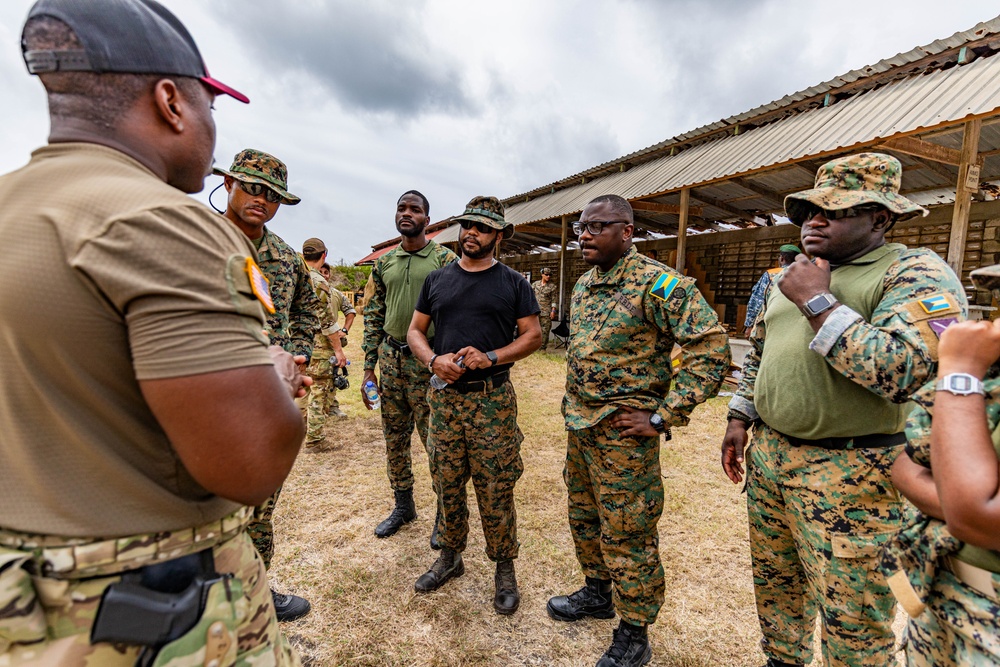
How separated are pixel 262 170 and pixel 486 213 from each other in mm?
1331

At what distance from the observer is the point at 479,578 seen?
2953mm

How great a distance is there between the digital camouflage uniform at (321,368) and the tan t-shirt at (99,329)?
4288 millimetres

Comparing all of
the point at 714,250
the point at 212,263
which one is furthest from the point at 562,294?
the point at 212,263

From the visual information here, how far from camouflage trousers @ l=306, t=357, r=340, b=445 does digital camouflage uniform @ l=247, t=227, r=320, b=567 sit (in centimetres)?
186

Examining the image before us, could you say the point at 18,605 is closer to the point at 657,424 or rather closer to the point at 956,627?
the point at 956,627

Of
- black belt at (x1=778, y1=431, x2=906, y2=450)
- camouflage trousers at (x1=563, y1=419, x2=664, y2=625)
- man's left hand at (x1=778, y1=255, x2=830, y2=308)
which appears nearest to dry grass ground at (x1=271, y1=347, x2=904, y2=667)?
camouflage trousers at (x1=563, y1=419, x2=664, y2=625)

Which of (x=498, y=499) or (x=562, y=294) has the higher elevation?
(x=562, y=294)

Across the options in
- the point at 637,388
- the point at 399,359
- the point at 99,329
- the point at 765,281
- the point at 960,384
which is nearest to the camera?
the point at 99,329

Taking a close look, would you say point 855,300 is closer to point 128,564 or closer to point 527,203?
point 128,564

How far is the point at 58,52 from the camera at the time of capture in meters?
0.83

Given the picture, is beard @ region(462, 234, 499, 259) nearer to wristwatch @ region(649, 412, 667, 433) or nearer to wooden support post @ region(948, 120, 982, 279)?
wristwatch @ region(649, 412, 667, 433)

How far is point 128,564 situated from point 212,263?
0.57 m

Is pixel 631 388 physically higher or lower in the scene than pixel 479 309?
lower

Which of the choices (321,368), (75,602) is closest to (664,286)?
(75,602)
